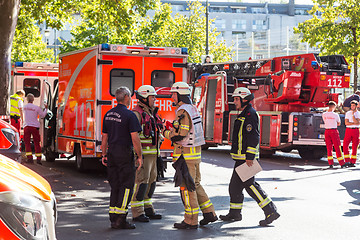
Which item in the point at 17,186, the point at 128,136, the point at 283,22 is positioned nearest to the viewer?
the point at 17,186

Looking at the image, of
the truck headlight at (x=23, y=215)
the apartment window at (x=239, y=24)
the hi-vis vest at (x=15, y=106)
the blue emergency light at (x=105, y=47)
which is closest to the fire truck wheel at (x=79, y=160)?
the blue emergency light at (x=105, y=47)

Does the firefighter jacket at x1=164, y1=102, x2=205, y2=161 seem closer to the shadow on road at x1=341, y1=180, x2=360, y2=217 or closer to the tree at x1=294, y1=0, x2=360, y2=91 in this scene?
the shadow on road at x1=341, y1=180, x2=360, y2=217

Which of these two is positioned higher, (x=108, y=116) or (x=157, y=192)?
(x=108, y=116)

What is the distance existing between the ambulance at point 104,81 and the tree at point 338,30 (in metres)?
13.1

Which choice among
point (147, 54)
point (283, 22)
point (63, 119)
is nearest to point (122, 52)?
point (147, 54)

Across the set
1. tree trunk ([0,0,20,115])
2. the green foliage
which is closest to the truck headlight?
tree trunk ([0,0,20,115])

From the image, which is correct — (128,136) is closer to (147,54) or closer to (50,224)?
(50,224)

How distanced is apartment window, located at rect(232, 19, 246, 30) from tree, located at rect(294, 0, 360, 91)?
77.4m

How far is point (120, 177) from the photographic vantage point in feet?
25.5

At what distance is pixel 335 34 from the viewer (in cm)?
2511

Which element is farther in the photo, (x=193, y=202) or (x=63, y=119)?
(x=63, y=119)

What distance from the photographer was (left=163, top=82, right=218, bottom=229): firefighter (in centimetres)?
788

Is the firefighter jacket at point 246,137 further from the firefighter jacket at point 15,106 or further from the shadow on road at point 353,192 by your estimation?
the firefighter jacket at point 15,106

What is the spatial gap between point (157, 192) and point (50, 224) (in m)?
7.41
